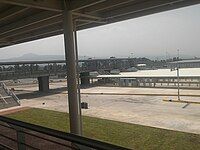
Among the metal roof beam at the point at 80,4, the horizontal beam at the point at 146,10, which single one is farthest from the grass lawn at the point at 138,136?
the metal roof beam at the point at 80,4

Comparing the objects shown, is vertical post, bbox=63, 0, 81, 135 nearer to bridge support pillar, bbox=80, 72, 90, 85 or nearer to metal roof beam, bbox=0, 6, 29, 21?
metal roof beam, bbox=0, 6, 29, 21

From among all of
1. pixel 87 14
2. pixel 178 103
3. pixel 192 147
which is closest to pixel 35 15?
pixel 87 14

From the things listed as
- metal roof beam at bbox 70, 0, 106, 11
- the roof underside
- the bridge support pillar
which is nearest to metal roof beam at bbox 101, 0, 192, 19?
the roof underside

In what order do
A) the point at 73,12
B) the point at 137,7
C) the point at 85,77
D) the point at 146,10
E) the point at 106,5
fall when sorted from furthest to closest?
the point at 85,77, the point at 146,10, the point at 73,12, the point at 137,7, the point at 106,5

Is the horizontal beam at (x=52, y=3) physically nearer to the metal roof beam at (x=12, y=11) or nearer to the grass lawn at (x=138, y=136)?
the metal roof beam at (x=12, y=11)

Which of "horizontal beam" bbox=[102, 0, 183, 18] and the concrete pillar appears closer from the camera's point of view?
"horizontal beam" bbox=[102, 0, 183, 18]

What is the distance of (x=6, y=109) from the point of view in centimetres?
4466

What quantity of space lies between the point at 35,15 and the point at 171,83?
65.1m

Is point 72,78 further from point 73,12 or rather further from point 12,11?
point 12,11

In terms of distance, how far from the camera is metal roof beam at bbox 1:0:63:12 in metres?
13.2

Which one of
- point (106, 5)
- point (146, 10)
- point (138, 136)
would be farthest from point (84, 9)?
point (138, 136)

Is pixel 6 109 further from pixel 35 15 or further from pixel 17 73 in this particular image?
pixel 35 15

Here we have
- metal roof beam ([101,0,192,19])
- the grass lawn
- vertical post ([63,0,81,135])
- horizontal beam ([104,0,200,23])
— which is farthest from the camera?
the grass lawn

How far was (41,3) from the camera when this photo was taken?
14.1m
